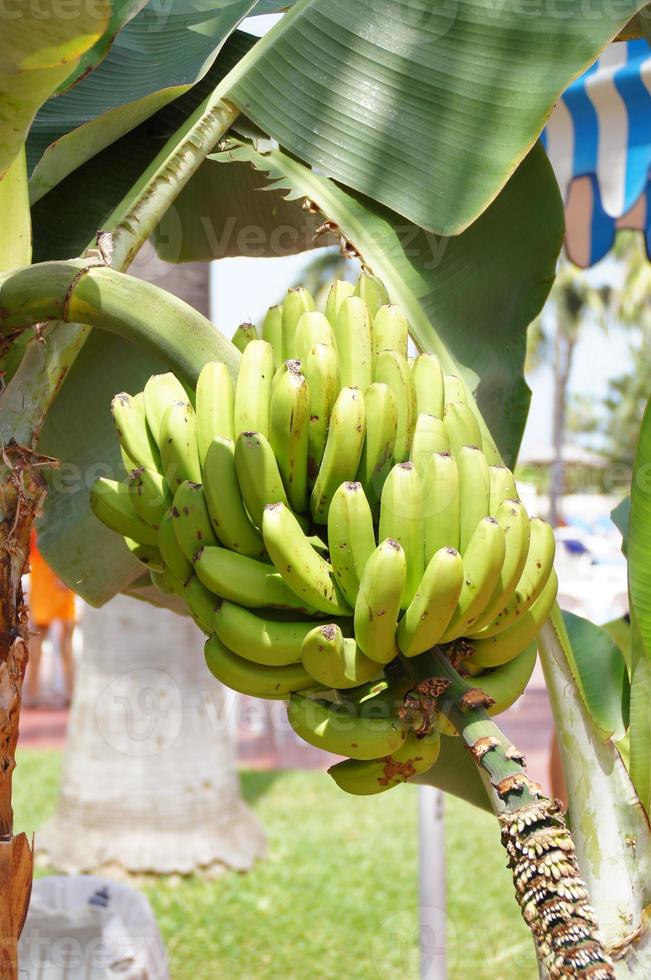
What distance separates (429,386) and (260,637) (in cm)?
47

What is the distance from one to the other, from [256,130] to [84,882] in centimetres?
227

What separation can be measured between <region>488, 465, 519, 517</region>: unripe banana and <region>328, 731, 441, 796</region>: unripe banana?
13.2 inches

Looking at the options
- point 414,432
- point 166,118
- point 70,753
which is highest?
point 166,118

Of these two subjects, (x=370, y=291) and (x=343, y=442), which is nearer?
(x=343, y=442)

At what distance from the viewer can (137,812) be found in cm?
476

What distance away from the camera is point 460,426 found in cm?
148

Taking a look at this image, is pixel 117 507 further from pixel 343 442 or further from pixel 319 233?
pixel 319 233

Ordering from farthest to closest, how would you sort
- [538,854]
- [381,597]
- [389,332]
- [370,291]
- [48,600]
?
1. [48,600]
2. [370,291]
3. [389,332]
4. [381,597]
5. [538,854]

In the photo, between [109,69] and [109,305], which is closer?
[109,305]

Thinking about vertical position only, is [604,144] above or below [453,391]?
above

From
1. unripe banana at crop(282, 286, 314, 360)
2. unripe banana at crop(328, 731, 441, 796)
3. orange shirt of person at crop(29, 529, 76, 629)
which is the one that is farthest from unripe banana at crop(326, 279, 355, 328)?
orange shirt of person at crop(29, 529, 76, 629)

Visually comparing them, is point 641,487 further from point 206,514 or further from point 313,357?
point 206,514

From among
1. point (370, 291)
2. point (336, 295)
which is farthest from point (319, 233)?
point (336, 295)

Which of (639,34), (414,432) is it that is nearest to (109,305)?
(414,432)
